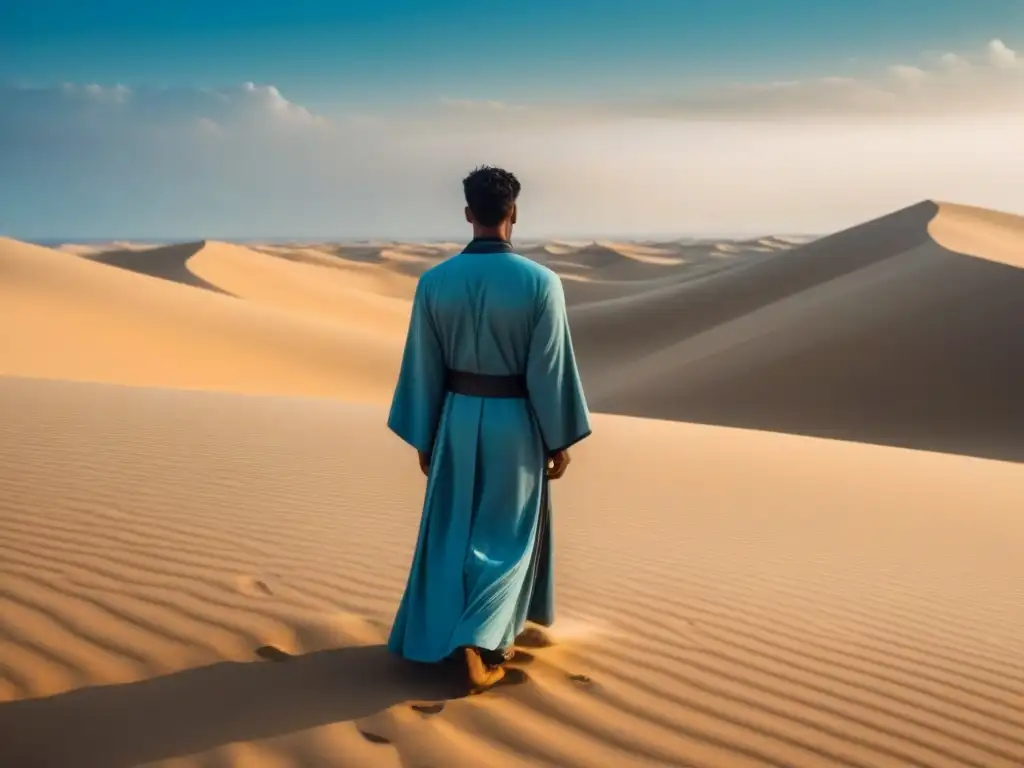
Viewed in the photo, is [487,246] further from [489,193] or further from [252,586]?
[252,586]

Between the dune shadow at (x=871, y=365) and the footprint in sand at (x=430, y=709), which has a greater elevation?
the dune shadow at (x=871, y=365)

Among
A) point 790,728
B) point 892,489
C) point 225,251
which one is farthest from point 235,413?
point 225,251

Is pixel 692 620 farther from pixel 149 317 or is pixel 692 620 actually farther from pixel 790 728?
pixel 149 317

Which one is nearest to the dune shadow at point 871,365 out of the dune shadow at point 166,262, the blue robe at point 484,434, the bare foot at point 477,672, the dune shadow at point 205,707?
the blue robe at point 484,434

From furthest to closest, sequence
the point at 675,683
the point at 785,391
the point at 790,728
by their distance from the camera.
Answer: the point at 785,391 < the point at 675,683 < the point at 790,728

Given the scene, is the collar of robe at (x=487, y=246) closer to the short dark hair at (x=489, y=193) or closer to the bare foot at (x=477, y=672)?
the short dark hair at (x=489, y=193)

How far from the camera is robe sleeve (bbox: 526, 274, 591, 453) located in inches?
142

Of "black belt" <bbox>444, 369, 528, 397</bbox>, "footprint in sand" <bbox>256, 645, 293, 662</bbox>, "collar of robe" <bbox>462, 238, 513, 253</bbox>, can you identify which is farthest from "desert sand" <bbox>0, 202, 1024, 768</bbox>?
"collar of robe" <bbox>462, 238, 513, 253</bbox>

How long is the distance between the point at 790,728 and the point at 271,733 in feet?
5.64

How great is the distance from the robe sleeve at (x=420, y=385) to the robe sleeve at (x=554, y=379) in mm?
352

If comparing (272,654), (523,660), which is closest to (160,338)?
(272,654)

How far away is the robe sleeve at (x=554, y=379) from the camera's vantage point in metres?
3.60

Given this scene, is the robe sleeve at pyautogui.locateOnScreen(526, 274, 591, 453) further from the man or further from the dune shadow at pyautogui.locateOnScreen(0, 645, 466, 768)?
the dune shadow at pyautogui.locateOnScreen(0, 645, 466, 768)

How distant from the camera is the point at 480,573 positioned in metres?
3.55
